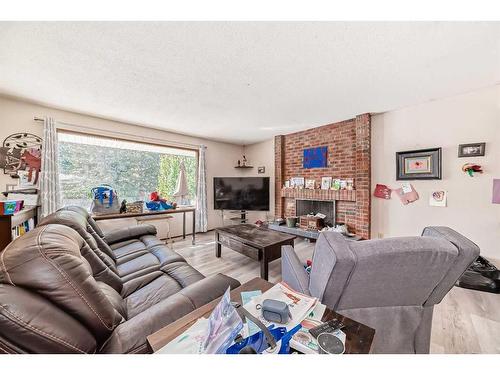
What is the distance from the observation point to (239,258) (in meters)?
2.87

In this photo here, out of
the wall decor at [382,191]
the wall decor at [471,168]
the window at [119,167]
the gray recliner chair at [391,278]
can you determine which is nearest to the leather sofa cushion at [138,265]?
the gray recliner chair at [391,278]

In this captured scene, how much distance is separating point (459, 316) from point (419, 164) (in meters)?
1.87

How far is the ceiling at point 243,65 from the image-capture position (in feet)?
4.49

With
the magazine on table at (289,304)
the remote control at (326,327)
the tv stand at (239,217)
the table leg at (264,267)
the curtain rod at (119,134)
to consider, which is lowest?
the table leg at (264,267)

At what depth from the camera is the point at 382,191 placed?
120 inches

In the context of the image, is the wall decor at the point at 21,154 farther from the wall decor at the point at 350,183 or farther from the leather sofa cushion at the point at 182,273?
the wall decor at the point at 350,183

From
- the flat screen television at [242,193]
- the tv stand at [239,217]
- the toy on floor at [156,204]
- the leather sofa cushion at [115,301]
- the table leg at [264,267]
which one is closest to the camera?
the leather sofa cushion at [115,301]

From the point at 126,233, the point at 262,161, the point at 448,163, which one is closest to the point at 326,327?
the point at 126,233

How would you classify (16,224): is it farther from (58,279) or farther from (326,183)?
(326,183)

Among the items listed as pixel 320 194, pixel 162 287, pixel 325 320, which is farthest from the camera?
pixel 320 194

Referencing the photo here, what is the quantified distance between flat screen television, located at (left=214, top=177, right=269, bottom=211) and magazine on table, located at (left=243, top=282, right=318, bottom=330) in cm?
332

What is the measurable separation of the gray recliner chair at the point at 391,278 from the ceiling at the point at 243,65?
1.42 metres

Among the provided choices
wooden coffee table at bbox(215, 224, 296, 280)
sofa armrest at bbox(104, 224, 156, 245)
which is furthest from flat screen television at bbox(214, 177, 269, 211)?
sofa armrest at bbox(104, 224, 156, 245)
